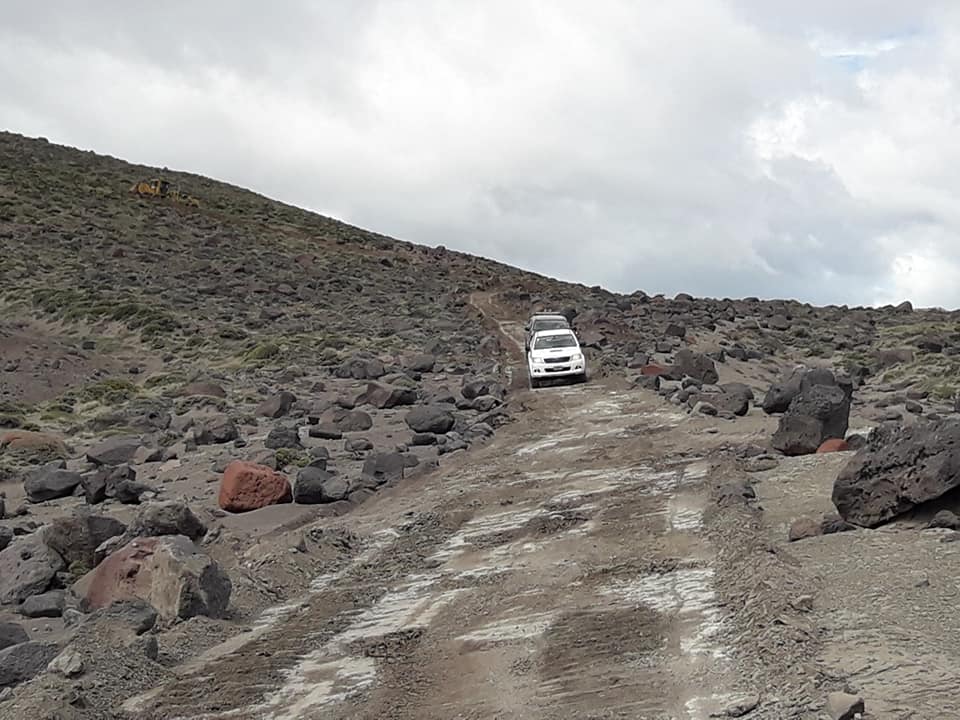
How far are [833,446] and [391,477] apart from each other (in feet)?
20.3

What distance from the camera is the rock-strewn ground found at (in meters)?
6.79

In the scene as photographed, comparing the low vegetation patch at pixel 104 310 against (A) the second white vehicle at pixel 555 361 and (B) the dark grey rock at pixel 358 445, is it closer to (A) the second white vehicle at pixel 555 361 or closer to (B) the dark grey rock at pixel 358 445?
(A) the second white vehicle at pixel 555 361

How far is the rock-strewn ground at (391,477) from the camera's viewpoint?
6.79m

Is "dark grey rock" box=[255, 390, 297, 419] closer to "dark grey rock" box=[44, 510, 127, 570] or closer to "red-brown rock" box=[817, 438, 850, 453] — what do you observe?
"dark grey rock" box=[44, 510, 127, 570]

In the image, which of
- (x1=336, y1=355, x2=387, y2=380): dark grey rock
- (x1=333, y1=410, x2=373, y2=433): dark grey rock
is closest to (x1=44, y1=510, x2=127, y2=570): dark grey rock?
(x1=333, y1=410, x2=373, y2=433): dark grey rock

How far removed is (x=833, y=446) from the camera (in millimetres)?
12828

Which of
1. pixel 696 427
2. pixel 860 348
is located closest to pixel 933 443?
pixel 696 427

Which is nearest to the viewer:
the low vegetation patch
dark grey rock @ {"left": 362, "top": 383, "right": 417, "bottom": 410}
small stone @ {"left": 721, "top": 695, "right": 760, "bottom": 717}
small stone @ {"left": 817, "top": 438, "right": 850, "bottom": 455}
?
small stone @ {"left": 721, "top": 695, "right": 760, "bottom": 717}

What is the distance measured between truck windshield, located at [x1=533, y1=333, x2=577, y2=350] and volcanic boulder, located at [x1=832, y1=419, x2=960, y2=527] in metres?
16.7

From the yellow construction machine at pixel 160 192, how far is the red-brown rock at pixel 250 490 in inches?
2402

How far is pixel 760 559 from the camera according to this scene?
8016 mm

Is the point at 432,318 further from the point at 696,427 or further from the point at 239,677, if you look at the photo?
the point at 239,677

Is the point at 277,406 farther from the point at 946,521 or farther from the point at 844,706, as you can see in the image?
the point at 844,706

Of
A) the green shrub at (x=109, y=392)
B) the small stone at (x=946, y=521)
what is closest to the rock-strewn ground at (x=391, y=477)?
the green shrub at (x=109, y=392)
